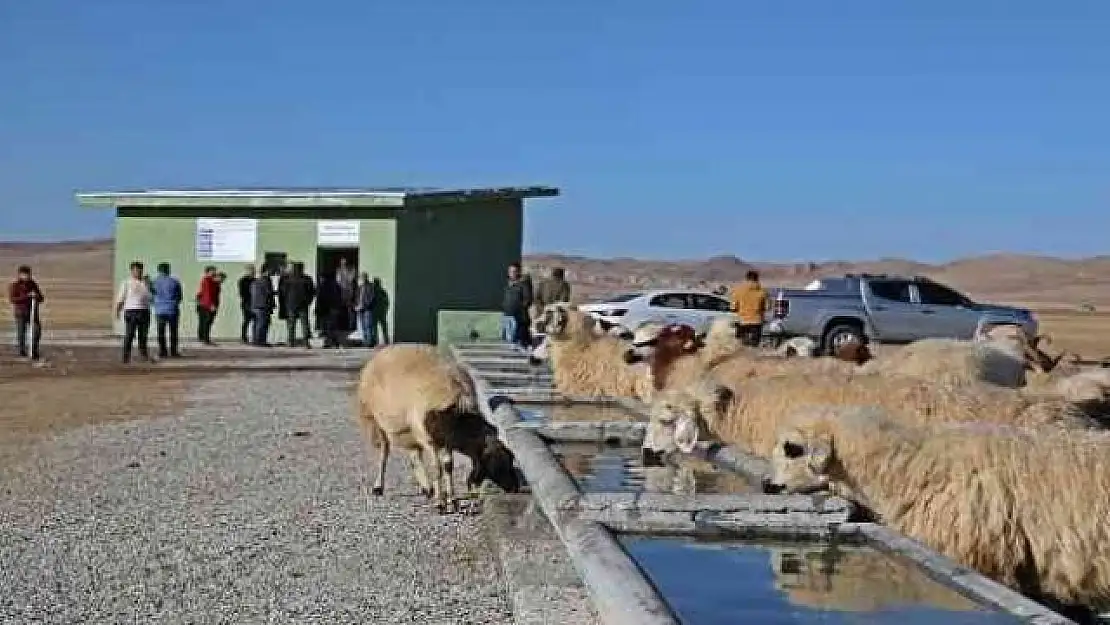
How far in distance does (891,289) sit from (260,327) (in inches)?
552

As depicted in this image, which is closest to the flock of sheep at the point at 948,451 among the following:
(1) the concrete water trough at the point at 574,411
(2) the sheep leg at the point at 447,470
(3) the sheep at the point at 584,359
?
(2) the sheep leg at the point at 447,470

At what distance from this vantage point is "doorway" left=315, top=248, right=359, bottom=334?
1480 inches

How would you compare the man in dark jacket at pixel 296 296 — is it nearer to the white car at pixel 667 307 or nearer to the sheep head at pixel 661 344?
the white car at pixel 667 307

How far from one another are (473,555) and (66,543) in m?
2.84

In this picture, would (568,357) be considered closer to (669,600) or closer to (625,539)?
(625,539)

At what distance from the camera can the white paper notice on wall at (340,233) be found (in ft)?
127

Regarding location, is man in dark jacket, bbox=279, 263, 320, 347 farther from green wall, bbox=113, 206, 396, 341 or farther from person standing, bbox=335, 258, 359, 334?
green wall, bbox=113, 206, 396, 341

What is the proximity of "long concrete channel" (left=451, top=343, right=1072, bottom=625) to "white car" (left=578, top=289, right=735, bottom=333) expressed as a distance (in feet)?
81.4

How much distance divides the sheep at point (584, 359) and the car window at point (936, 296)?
17.8 metres

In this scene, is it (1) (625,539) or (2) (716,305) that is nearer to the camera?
(1) (625,539)

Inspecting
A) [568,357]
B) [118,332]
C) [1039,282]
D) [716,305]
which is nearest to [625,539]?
[568,357]

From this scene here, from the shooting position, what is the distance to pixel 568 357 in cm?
1903

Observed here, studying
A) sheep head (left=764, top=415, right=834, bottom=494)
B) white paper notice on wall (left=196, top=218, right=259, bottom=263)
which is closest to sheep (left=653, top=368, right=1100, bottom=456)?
sheep head (left=764, top=415, right=834, bottom=494)

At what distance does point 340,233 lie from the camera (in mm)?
39000
